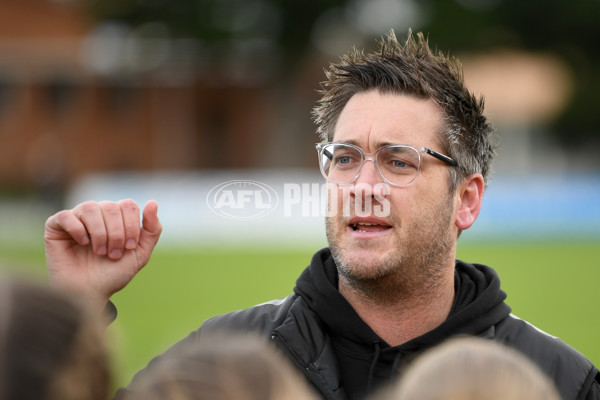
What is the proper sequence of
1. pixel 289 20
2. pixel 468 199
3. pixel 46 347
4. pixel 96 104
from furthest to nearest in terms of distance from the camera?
pixel 96 104 → pixel 289 20 → pixel 468 199 → pixel 46 347

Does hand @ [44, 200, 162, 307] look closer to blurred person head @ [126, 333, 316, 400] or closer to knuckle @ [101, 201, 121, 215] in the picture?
knuckle @ [101, 201, 121, 215]

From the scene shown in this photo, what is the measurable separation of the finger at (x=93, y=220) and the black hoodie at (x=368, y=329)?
0.82 meters

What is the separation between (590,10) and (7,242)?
29992mm

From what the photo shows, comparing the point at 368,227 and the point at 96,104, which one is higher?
the point at 96,104

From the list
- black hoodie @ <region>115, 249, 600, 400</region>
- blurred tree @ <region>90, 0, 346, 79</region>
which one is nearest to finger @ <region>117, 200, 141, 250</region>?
black hoodie @ <region>115, 249, 600, 400</region>

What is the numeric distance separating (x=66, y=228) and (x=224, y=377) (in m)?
1.48

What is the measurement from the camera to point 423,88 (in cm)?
331

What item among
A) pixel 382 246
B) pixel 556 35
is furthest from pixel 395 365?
pixel 556 35

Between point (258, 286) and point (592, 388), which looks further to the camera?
point (258, 286)

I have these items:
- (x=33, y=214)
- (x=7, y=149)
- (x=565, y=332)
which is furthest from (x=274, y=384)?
(x=7, y=149)

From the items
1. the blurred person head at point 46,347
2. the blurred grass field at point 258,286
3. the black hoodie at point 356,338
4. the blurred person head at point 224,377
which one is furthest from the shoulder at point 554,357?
the blurred grass field at point 258,286

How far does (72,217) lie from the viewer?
2.71 m

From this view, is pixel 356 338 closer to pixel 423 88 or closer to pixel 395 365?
pixel 395 365

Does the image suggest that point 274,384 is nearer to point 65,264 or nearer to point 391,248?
point 65,264
